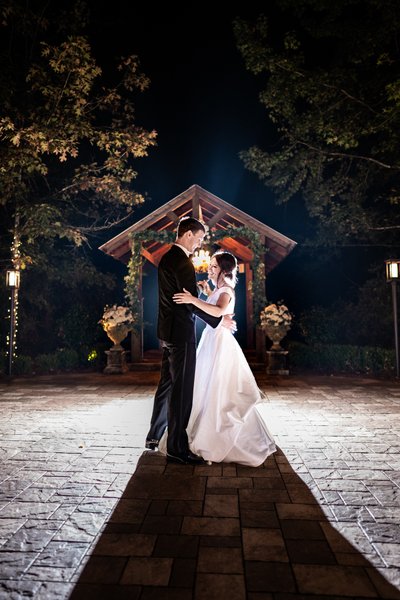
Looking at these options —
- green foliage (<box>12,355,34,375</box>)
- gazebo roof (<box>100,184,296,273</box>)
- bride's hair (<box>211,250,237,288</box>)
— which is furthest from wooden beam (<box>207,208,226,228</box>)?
bride's hair (<box>211,250,237,288</box>)

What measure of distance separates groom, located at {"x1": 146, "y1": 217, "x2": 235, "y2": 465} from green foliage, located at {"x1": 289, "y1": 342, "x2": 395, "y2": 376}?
8567mm

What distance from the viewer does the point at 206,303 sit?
3676mm

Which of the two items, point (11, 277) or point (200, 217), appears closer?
point (11, 277)

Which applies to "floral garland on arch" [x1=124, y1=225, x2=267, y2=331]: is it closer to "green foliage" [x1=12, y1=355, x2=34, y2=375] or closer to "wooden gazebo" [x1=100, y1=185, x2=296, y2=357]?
"wooden gazebo" [x1=100, y1=185, x2=296, y2=357]

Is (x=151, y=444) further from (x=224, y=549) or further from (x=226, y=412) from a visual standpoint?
(x=224, y=549)

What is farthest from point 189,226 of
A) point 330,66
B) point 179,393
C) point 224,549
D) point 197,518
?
point 330,66

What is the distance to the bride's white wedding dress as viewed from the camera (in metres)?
3.55

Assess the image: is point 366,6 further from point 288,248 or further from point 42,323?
point 42,323

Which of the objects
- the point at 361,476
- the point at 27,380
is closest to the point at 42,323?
the point at 27,380

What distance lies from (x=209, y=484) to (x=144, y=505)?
0.60 metres

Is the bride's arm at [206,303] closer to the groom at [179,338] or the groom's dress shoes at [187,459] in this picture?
the groom at [179,338]

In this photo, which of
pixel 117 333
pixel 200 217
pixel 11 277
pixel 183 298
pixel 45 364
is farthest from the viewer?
pixel 200 217

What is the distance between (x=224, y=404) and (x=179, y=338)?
0.73 m

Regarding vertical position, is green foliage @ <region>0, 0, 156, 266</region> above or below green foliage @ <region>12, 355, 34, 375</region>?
above
